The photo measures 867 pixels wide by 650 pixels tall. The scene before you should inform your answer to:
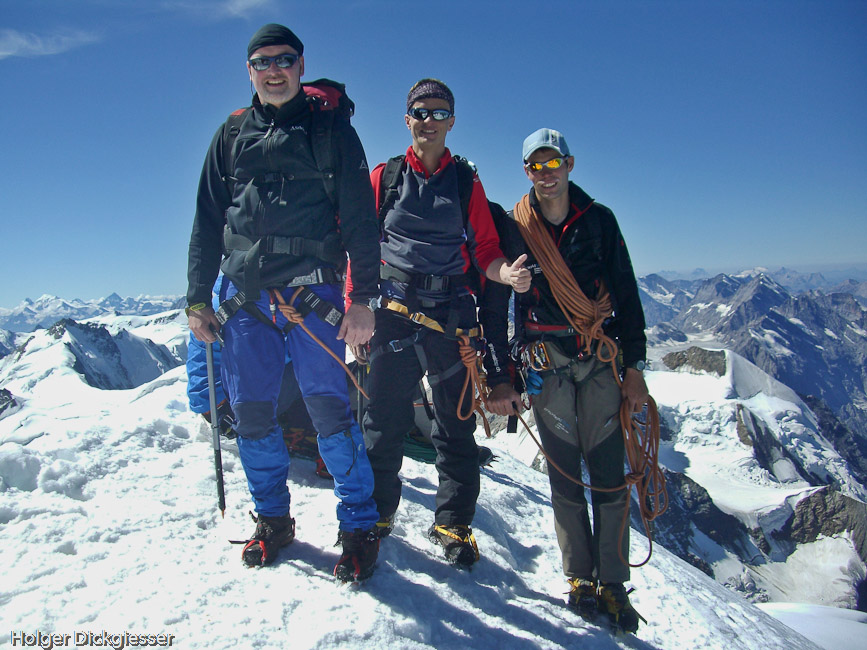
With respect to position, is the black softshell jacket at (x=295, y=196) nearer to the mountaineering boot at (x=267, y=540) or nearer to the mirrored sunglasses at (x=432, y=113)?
the mirrored sunglasses at (x=432, y=113)

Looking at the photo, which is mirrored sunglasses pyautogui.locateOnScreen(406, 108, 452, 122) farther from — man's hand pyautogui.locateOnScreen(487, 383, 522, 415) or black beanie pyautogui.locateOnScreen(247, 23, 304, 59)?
man's hand pyautogui.locateOnScreen(487, 383, 522, 415)

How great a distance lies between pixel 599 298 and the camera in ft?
14.7

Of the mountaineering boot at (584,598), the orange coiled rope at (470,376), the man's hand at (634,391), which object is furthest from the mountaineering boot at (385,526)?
the man's hand at (634,391)

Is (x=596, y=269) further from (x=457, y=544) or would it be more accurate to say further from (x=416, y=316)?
(x=457, y=544)

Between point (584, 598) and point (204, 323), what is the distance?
4042 millimetres

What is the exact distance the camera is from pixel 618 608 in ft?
13.5

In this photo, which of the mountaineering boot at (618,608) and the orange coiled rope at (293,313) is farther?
the mountaineering boot at (618,608)

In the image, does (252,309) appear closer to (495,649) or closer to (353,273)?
(353,273)

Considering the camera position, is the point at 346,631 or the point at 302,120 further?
the point at 302,120

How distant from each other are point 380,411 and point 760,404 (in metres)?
125

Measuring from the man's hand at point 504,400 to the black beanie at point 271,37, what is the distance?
3369 millimetres

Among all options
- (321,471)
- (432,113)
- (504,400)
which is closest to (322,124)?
(432,113)

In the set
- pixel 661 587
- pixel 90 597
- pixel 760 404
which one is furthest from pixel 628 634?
pixel 760 404

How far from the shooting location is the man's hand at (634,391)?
4344 mm
